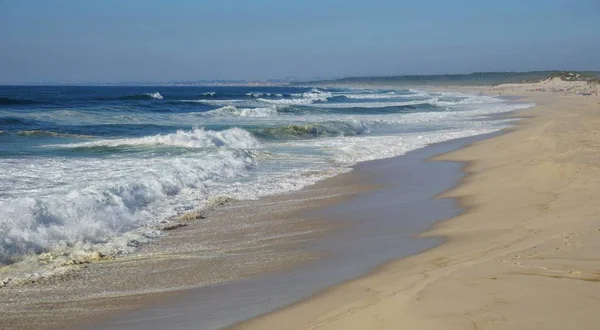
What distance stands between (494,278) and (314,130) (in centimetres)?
2152

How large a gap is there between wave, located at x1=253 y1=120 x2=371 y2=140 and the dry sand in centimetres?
1497

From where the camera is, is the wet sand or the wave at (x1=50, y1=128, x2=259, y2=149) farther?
the wave at (x1=50, y1=128, x2=259, y2=149)

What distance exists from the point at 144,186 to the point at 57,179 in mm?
2044

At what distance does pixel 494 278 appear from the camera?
504 cm

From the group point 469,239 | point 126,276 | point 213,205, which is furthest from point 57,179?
point 469,239

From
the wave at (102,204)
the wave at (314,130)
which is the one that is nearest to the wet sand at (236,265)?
the wave at (102,204)

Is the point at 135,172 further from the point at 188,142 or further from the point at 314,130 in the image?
the point at 314,130

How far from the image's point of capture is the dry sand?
419 centimetres

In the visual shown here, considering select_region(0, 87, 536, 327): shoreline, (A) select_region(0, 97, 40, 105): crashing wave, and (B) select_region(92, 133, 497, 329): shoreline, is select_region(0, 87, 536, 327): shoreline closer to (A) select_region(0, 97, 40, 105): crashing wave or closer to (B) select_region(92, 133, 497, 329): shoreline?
(B) select_region(92, 133, 497, 329): shoreline

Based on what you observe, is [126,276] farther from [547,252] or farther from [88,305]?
[547,252]

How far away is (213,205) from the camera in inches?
406

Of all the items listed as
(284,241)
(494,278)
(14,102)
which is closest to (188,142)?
(284,241)

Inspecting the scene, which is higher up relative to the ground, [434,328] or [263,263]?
[434,328]

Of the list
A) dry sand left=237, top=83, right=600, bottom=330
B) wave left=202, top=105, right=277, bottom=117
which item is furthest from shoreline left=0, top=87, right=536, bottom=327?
wave left=202, top=105, right=277, bottom=117
